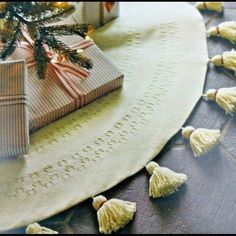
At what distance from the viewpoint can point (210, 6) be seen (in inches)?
45.0

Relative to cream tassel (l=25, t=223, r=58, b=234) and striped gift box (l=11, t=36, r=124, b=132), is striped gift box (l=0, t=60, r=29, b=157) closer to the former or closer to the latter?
striped gift box (l=11, t=36, r=124, b=132)

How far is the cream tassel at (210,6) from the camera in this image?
1131 millimetres

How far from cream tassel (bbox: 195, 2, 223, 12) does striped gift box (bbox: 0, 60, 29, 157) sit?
505 mm

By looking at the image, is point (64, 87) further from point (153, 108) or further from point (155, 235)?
point (155, 235)

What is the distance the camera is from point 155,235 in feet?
2.25

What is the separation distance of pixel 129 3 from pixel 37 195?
62 centimetres

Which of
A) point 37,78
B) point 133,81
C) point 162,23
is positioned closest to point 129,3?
point 162,23

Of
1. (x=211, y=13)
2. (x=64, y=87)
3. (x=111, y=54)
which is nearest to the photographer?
(x=64, y=87)

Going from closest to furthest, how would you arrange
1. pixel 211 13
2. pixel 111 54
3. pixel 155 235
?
pixel 155 235, pixel 111 54, pixel 211 13

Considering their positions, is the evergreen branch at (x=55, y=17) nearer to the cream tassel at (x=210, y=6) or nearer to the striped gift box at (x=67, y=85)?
the striped gift box at (x=67, y=85)

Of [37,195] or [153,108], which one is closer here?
[37,195]

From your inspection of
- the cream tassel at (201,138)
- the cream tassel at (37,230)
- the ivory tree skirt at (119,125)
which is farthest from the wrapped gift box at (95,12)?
the cream tassel at (37,230)

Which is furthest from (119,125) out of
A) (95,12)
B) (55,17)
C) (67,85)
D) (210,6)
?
(210,6)

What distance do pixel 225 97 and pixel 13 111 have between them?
14.6 inches
